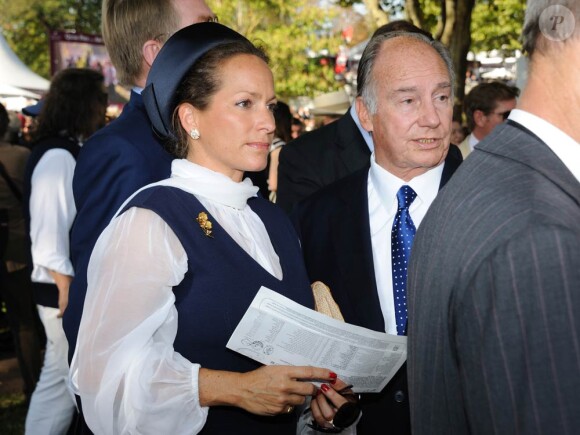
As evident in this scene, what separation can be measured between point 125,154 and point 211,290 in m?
0.68

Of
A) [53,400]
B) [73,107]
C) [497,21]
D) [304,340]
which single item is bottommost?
[53,400]

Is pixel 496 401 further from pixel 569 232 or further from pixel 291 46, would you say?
pixel 291 46

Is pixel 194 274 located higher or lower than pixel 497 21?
lower

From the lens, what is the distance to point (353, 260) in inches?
107

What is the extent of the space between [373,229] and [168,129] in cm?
92

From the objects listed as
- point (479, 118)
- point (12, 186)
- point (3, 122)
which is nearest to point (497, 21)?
point (479, 118)

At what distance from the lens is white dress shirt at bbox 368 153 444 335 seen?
8.78 ft

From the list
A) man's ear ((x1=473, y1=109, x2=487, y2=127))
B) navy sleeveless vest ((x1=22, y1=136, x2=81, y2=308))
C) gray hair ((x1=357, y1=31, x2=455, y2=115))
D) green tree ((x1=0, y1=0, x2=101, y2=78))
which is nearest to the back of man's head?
gray hair ((x1=357, y1=31, x2=455, y2=115))

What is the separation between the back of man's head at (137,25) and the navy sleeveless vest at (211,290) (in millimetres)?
836

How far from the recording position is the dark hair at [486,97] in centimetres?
646

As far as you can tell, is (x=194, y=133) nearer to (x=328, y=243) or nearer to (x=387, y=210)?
(x=328, y=243)

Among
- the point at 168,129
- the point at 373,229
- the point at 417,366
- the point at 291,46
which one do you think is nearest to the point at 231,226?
the point at 168,129

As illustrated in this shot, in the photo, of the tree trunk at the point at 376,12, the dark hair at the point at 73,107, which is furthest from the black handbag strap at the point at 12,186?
the tree trunk at the point at 376,12

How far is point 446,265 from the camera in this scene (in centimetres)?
127
